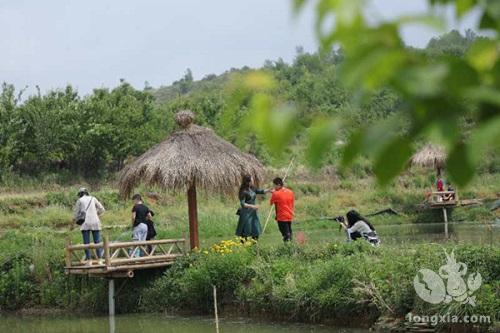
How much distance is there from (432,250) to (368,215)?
19.7 metres

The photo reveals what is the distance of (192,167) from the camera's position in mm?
14172

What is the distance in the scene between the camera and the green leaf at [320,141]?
1.09 m

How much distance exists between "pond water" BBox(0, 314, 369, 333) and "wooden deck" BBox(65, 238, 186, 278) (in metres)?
0.77

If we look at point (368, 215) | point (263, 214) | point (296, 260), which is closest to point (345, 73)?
point (296, 260)

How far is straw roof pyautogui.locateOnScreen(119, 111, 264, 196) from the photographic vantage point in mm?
14156

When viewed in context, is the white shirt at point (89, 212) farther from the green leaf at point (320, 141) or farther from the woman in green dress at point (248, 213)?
the green leaf at point (320, 141)

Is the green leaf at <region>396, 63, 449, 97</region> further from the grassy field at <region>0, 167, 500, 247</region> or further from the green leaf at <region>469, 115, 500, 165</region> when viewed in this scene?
the grassy field at <region>0, 167, 500, 247</region>

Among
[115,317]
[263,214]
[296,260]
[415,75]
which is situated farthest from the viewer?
[263,214]

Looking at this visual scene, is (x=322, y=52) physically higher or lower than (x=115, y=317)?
higher

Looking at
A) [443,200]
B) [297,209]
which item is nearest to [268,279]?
[443,200]

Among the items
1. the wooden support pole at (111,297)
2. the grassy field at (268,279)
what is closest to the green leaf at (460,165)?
the grassy field at (268,279)

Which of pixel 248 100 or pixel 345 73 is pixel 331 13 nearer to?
pixel 345 73

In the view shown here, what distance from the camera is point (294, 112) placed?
119 cm

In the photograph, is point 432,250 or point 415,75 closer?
point 415,75
